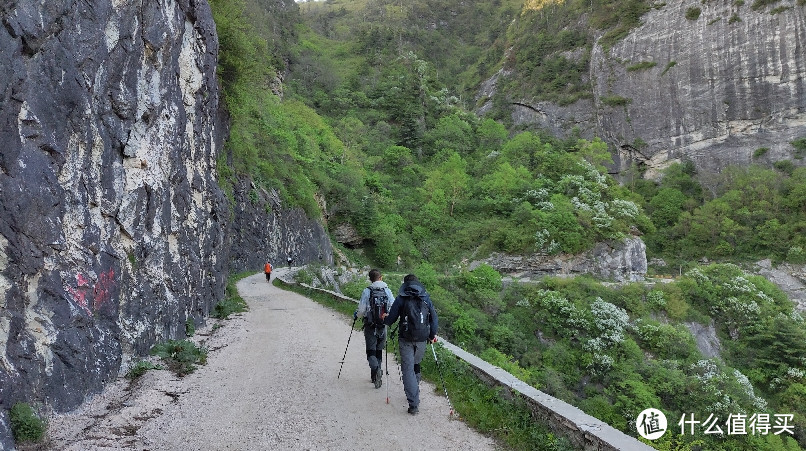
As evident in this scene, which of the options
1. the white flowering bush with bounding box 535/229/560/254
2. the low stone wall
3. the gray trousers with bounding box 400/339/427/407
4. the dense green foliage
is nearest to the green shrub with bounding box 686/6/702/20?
the dense green foliage

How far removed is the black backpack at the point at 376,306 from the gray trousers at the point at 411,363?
2.38 ft

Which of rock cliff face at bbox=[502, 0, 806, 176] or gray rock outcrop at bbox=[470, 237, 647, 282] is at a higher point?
rock cliff face at bbox=[502, 0, 806, 176]

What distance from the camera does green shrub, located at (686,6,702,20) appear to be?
166ft

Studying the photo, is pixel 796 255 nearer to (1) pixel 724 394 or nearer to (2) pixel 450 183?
(2) pixel 450 183

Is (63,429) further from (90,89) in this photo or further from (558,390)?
(558,390)

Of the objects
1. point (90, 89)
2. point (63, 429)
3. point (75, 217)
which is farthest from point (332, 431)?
point (90, 89)

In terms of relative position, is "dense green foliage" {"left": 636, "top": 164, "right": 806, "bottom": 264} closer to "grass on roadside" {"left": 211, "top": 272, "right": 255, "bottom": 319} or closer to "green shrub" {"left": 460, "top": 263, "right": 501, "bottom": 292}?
"green shrub" {"left": 460, "top": 263, "right": 501, "bottom": 292}

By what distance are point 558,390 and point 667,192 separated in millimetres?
39074

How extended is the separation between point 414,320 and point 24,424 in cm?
394

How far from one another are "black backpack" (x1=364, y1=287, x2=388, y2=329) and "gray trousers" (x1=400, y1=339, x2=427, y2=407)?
727 mm

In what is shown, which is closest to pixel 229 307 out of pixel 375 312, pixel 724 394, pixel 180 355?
pixel 180 355

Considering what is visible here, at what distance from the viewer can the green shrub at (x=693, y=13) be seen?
5066cm

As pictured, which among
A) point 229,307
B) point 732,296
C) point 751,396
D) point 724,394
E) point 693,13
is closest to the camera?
point 229,307

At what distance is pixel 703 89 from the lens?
4912 centimetres
